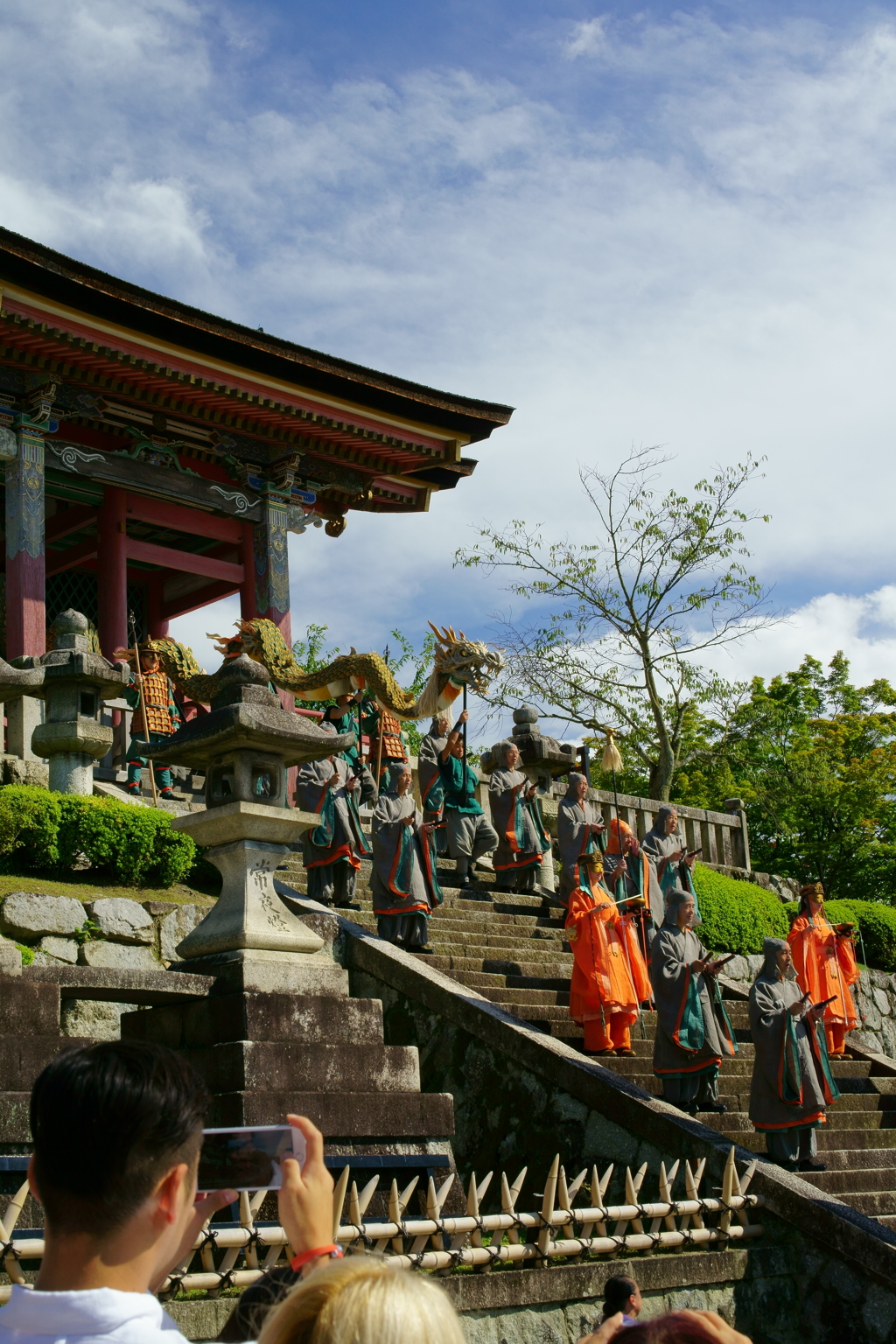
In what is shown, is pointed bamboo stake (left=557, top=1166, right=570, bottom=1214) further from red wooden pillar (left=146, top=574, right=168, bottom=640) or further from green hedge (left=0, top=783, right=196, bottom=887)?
red wooden pillar (left=146, top=574, right=168, bottom=640)

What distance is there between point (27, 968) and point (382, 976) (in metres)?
3.15

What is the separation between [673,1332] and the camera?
6.55ft

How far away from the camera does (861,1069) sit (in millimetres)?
11508

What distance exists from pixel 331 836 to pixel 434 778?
7.36 feet

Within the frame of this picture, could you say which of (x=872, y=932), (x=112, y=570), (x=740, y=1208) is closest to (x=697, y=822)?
(x=872, y=932)

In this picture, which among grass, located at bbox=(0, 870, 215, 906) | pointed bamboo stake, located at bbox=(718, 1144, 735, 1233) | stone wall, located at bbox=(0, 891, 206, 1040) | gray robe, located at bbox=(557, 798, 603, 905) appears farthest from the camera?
gray robe, located at bbox=(557, 798, 603, 905)

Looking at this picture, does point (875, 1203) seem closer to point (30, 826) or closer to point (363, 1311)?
point (30, 826)

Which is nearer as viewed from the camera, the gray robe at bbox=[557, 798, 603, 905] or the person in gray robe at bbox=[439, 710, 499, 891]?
the person in gray robe at bbox=[439, 710, 499, 891]

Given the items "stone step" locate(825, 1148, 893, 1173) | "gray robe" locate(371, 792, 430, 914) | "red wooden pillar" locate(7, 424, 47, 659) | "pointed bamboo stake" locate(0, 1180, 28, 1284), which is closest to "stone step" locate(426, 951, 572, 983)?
"gray robe" locate(371, 792, 430, 914)

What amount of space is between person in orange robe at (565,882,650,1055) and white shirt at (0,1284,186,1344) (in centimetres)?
782

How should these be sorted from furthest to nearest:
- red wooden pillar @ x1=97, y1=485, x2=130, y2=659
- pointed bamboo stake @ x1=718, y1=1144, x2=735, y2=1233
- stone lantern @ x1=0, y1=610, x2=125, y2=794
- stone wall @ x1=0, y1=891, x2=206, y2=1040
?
red wooden pillar @ x1=97, y1=485, x2=130, y2=659, stone lantern @ x1=0, y1=610, x2=125, y2=794, stone wall @ x1=0, y1=891, x2=206, y2=1040, pointed bamboo stake @ x1=718, y1=1144, x2=735, y2=1233

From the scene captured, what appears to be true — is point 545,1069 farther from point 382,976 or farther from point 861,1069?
point 861,1069

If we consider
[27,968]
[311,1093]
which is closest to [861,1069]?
[311,1093]

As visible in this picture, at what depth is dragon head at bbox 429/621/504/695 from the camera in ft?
44.2
